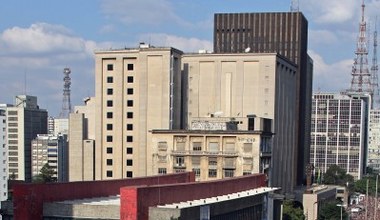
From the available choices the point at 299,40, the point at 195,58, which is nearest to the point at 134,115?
the point at 195,58

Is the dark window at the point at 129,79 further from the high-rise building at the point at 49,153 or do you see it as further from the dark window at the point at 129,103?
the high-rise building at the point at 49,153

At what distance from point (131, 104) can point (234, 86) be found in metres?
17.6

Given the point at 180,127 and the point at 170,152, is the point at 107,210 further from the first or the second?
the point at 180,127

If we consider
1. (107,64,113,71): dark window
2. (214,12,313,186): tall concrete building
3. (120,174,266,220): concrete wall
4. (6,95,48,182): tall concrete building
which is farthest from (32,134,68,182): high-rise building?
(120,174,266,220): concrete wall

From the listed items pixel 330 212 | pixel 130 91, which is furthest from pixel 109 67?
pixel 330 212

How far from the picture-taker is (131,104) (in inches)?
3656

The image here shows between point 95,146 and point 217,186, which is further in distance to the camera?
point 95,146

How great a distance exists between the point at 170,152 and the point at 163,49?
57.8ft

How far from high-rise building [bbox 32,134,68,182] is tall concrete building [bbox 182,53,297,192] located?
9797 cm

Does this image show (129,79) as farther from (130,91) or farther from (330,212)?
(330,212)

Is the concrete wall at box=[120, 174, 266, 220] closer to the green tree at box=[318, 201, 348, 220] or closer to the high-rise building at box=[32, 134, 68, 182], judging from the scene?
the green tree at box=[318, 201, 348, 220]

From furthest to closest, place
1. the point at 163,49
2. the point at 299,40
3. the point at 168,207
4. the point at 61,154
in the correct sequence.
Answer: the point at 61,154 → the point at 299,40 → the point at 163,49 → the point at 168,207

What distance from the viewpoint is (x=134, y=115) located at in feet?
304

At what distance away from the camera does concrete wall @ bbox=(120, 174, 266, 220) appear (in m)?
44.2
